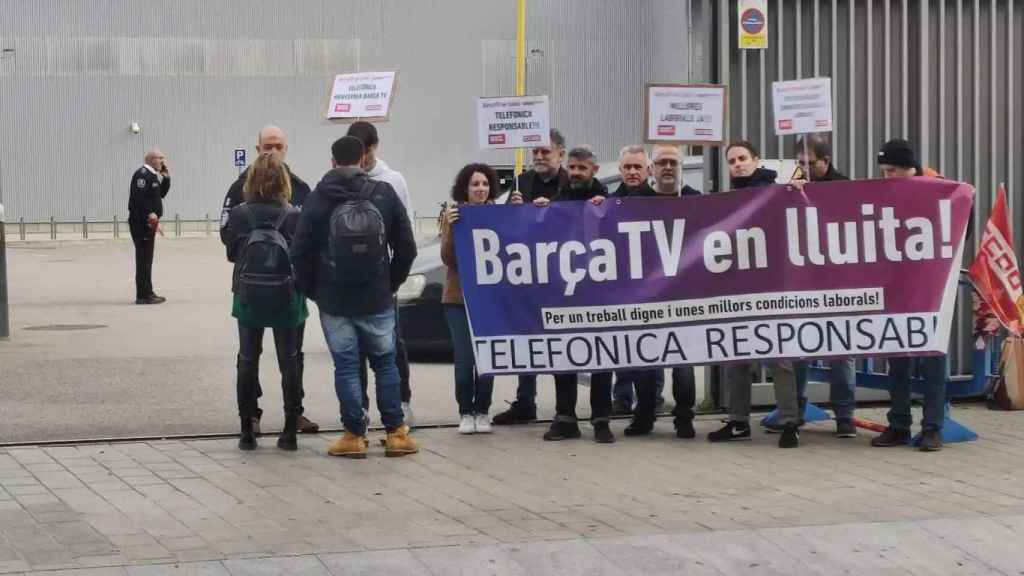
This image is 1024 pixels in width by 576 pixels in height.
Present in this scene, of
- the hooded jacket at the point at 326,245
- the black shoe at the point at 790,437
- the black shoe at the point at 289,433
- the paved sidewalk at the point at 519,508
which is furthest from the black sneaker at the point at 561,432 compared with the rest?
the black shoe at the point at 289,433

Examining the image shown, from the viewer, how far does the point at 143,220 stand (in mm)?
20844

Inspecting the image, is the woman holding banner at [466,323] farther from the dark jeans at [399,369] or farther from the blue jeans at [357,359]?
the blue jeans at [357,359]

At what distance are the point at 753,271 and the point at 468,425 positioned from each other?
1910 mm

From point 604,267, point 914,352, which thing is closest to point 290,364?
point 604,267

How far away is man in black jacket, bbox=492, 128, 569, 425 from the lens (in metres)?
10.5

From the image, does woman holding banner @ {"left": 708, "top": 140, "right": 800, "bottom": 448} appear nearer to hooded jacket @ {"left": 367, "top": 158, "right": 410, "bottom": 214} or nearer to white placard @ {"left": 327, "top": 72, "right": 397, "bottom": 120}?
hooded jacket @ {"left": 367, "top": 158, "right": 410, "bottom": 214}

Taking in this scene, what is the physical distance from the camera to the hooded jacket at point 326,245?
9133mm

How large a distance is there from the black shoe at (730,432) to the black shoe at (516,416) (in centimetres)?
129

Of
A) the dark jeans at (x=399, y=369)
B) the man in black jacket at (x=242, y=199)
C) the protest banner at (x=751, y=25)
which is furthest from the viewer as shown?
the protest banner at (x=751, y=25)

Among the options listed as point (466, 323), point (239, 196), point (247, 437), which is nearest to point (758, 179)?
point (466, 323)

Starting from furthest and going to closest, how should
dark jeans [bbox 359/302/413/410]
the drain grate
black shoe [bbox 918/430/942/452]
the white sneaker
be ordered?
the drain grate → the white sneaker → dark jeans [bbox 359/302/413/410] → black shoe [bbox 918/430/942/452]

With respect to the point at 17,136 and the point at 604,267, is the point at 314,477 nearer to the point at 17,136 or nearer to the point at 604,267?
the point at 604,267

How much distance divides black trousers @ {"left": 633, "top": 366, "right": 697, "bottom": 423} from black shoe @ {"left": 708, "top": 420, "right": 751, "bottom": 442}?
0.19 meters

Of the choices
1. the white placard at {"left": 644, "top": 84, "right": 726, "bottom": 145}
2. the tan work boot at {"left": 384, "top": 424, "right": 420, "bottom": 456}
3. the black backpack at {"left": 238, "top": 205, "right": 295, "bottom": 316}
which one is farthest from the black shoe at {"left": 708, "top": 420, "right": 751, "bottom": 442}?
the black backpack at {"left": 238, "top": 205, "right": 295, "bottom": 316}
